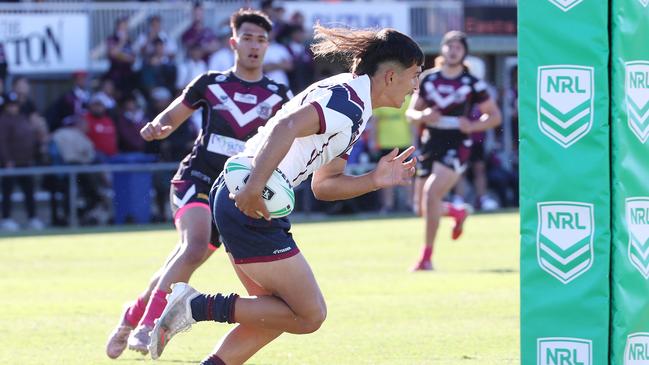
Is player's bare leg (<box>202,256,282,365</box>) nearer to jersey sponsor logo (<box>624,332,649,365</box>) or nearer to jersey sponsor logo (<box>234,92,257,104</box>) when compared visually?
jersey sponsor logo (<box>624,332,649,365</box>)

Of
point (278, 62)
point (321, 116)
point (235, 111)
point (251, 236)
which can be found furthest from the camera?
point (278, 62)

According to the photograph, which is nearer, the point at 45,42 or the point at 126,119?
the point at 126,119

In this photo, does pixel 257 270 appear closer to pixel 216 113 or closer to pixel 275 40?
pixel 216 113

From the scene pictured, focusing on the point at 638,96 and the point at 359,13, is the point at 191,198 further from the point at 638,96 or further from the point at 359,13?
the point at 359,13

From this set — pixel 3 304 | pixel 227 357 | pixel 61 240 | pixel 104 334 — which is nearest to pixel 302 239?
pixel 61 240

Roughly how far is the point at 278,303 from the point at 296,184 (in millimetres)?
609

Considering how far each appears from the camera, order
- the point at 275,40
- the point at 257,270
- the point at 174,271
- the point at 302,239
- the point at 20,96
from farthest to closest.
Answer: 1. the point at 275,40
2. the point at 20,96
3. the point at 302,239
4. the point at 174,271
5. the point at 257,270

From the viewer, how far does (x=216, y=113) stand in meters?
9.30

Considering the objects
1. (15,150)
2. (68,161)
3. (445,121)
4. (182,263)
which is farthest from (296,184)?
(68,161)

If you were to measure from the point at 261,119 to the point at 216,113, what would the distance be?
1.04ft

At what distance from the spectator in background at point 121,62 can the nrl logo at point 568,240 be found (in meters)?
17.7

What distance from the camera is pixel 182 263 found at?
8602 mm

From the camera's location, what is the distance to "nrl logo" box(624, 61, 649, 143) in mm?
6305

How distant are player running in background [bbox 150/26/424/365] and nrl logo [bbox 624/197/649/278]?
1.09 m
